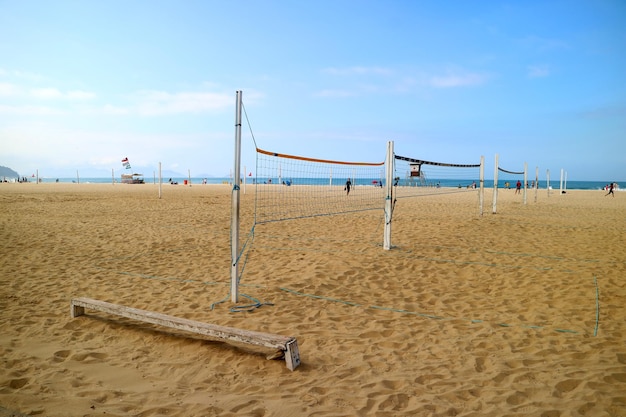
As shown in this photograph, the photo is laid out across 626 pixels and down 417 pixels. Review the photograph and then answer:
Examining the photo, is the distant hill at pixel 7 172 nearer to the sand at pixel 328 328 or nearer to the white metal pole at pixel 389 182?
the sand at pixel 328 328

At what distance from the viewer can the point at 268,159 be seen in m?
5.77

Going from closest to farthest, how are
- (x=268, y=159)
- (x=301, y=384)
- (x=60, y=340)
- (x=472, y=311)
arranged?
1. (x=301, y=384)
2. (x=60, y=340)
3. (x=472, y=311)
4. (x=268, y=159)

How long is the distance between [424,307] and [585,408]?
208cm

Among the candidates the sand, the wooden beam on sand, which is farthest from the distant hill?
the wooden beam on sand

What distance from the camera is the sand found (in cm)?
262

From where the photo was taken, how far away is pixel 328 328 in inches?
154

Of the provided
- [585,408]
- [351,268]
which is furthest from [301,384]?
[351,268]

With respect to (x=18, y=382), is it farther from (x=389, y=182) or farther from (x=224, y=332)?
(x=389, y=182)

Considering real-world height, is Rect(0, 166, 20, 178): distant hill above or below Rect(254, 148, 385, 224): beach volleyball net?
above

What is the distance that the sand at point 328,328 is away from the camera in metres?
2.62

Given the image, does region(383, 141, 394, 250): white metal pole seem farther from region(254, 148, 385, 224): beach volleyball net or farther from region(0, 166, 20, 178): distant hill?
region(0, 166, 20, 178): distant hill

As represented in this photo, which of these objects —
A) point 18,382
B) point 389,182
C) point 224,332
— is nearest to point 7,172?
point 389,182

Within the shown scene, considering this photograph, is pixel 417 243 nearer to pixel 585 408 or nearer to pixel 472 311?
pixel 472 311

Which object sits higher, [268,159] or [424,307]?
[268,159]
